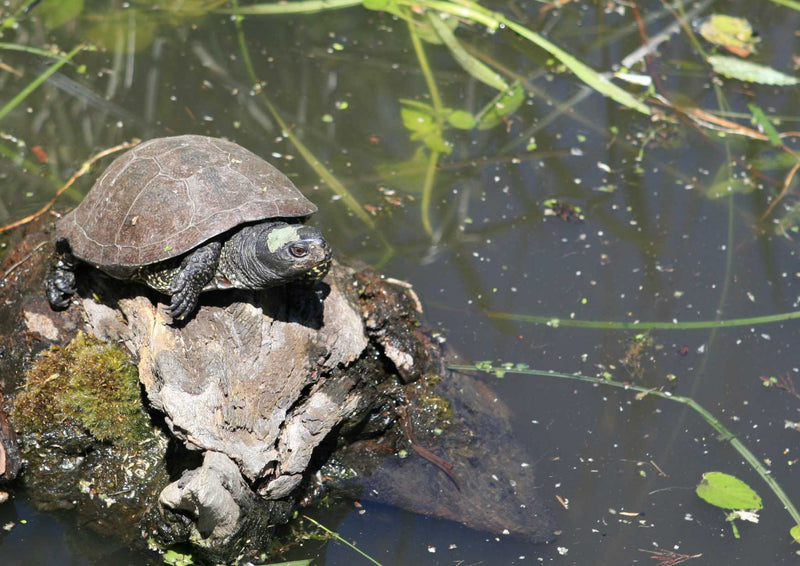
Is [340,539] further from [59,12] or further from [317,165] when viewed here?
[59,12]

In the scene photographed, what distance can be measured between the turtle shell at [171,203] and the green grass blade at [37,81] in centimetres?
209

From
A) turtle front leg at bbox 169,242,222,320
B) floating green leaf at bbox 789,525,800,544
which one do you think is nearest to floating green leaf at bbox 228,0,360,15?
turtle front leg at bbox 169,242,222,320

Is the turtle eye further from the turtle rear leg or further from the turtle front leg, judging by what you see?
the turtle rear leg

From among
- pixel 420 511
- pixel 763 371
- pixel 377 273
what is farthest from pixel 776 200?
pixel 420 511

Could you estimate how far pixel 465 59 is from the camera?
20.4ft

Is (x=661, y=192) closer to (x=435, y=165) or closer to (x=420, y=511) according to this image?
(x=435, y=165)

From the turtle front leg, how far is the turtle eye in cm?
41

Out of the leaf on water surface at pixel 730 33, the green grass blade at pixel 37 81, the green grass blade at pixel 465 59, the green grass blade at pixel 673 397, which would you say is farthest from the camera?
the leaf on water surface at pixel 730 33

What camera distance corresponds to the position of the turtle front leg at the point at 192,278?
3.39 meters

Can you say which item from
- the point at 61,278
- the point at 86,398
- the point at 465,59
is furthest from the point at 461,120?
the point at 86,398

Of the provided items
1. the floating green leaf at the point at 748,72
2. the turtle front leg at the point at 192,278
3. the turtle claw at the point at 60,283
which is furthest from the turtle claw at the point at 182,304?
the floating green leaf at the point at 748,72

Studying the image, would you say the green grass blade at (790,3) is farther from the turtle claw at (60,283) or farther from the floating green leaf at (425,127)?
the turtle claw at (60,283)

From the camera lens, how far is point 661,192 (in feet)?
17.7

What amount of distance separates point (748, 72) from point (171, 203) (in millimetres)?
4811
